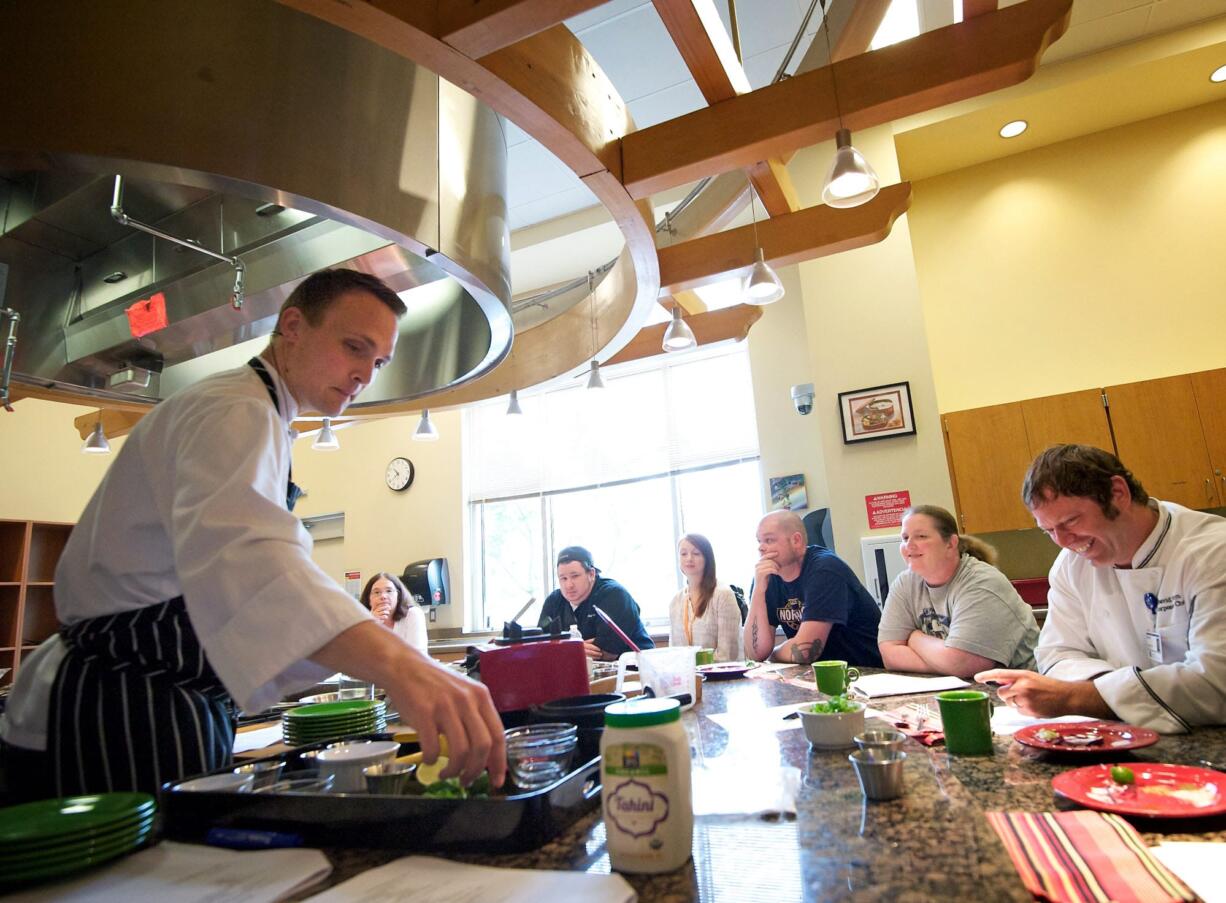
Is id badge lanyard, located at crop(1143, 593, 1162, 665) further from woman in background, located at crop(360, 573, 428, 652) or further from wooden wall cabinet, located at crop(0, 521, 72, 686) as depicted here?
wooden wall cabinet, located at crop(0, 521, 72, 686)

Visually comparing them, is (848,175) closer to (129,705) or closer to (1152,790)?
(1152,790)

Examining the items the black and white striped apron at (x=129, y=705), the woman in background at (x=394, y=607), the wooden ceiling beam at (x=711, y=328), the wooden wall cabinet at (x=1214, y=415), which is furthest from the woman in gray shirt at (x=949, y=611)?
the woman in background at (x=394, y=607)

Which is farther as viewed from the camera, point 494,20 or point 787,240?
point 787,240

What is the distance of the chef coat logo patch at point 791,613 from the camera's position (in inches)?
126

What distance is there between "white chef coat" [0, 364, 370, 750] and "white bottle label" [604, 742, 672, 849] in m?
0.37

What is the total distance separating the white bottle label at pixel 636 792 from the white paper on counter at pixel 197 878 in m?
0.31

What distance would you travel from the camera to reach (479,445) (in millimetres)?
6770

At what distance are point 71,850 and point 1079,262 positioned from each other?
5.68m

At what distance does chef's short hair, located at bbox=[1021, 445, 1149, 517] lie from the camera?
1.68 m

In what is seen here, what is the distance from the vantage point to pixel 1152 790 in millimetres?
868

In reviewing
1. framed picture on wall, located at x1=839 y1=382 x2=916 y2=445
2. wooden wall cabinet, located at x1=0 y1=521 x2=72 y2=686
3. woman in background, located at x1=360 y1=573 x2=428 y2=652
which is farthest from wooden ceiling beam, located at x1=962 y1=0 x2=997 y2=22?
wooden wall cabinet, located at x1=0 y1=521 x2=72 y2=686

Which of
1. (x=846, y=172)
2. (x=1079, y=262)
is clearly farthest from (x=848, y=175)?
(x=1079, y=262)

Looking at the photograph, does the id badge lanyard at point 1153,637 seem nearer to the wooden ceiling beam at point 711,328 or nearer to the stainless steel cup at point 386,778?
the stainless steel cup at point 386,778

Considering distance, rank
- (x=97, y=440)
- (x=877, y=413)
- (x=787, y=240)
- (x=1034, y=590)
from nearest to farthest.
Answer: (x=787, y=240)
(x=97, y=440)
(x=1034, y=590)
(x=877, y=413)
